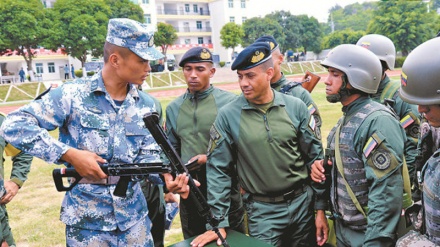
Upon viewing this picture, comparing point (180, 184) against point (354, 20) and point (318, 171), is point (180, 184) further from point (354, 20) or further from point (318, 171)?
point (354, 20)

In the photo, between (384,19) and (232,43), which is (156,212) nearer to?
(384,19)

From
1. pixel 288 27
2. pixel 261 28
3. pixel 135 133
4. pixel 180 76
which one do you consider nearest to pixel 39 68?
pixel 180 76

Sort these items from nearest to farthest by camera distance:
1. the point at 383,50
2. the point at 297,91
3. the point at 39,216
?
the point at 383,50, the point at 297,91, the point at 39,216

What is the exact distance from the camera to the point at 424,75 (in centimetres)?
216

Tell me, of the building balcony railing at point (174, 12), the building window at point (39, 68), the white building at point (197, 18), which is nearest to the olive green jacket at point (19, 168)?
the building window at point (39, 68)

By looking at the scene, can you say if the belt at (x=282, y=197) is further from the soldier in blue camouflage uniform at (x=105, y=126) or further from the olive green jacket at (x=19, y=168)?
the olive green jacket at (x=19, y=168)

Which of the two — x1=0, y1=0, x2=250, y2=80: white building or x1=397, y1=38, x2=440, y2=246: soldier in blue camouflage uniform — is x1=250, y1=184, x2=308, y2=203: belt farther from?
x1=0, y1=0, x2=250, y2=80: white building

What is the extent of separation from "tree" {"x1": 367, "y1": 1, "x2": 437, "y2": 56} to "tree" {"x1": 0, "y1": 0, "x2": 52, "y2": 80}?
36178mm

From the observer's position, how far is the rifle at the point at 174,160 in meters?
2.32

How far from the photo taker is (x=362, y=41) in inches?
184

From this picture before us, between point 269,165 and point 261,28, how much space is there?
55.9 m

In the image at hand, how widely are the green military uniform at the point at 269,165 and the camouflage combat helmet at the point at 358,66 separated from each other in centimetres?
48

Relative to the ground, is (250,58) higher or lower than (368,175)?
higher

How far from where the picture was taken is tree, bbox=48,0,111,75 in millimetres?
39406
